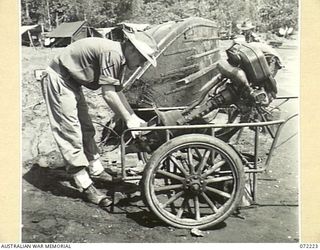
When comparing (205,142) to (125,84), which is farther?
(125,84)

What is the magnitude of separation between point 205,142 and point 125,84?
557 millimetres

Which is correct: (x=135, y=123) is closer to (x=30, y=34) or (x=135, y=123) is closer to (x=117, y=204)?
(x=117, y=204)

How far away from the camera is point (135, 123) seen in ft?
8.13

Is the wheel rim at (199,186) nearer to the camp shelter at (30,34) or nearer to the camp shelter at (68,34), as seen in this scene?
the camp shelter at (68,34)

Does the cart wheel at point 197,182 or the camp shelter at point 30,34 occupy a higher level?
the camp shelter at point 30,34

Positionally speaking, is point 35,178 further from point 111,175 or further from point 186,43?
point 186,43

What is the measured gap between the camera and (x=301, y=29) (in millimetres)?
2555

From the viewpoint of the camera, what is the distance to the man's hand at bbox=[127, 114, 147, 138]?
244 cm

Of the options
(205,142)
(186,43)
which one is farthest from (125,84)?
(205,142)

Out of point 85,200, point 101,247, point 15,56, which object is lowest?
point 101,247

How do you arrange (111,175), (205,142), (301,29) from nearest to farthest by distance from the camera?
(205,142) → (301,29) → (111,175)

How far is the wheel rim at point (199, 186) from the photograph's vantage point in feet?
7.81

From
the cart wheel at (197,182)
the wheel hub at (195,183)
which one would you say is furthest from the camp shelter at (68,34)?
the wheel hub at (195,183)

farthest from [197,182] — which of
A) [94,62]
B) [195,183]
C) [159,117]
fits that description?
[94,62]
